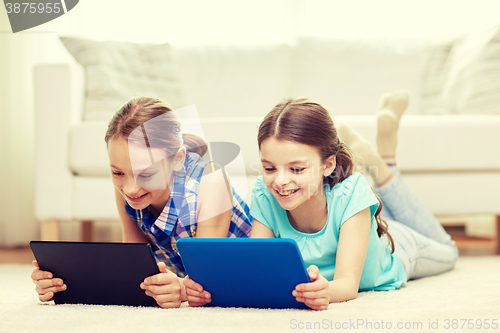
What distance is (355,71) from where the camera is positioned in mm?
2162

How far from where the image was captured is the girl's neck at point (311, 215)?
1.01 metres

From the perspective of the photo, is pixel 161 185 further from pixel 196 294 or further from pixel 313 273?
pixel 313 273

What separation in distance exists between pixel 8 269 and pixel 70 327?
0.87 meters

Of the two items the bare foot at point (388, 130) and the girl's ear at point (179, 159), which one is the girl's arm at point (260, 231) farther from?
the bare foot at point (388, 130)

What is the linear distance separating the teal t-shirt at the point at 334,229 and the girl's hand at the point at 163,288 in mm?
266

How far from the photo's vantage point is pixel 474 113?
1869mm

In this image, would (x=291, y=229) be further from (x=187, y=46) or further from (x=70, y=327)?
(x=187, y=46)

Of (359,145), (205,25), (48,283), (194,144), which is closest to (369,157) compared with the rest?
(359,145)

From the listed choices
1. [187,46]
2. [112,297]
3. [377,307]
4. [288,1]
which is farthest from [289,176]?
[288,1]

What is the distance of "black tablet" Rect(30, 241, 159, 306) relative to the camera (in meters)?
0.80

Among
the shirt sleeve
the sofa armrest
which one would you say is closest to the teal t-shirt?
the shirt sleeve

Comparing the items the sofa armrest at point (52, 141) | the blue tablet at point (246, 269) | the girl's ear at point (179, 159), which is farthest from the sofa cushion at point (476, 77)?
the sofa armrest at point (52, 141)

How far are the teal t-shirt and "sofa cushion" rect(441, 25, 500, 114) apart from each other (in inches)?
42.3

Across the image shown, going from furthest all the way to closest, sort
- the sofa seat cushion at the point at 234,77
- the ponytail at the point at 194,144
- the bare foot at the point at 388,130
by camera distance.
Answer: the sofa seat cushion at the point at 234,77
the bare foot at the point at 388,130
the ponytail at the point at 194,144
